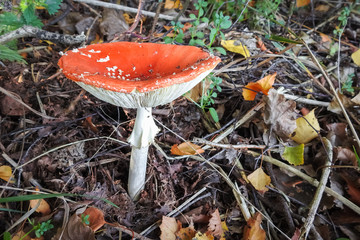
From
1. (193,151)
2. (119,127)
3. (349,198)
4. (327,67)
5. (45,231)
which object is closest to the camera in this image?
(45,231)

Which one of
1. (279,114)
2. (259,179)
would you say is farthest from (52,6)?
(259,179)

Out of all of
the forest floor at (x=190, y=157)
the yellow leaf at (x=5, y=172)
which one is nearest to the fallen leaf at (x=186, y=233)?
the forest floor at (x=190, y=157)

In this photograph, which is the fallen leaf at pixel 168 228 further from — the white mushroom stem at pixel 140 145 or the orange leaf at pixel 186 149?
the orange leaf at pixel 186 149

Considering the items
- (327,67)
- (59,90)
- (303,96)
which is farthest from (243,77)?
(59,90)

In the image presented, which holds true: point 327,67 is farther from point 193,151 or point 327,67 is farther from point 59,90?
point 59,90

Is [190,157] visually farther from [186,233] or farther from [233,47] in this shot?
[233,47]

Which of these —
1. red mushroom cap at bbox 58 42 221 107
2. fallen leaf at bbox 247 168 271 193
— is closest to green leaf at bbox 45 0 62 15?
red mushroom cap at bbox 58 42 221 107
